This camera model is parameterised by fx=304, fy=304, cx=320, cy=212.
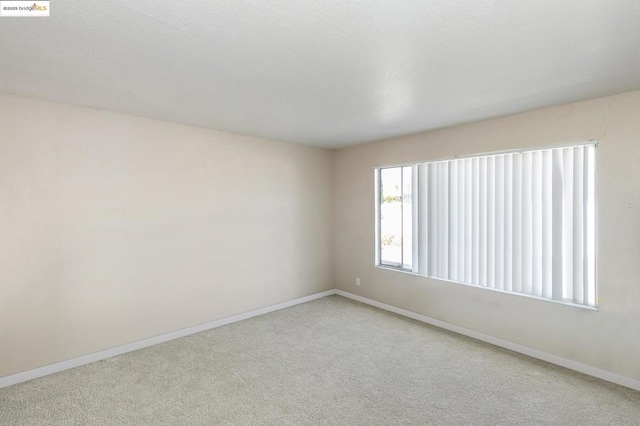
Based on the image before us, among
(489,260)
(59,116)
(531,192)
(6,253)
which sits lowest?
(489,260)

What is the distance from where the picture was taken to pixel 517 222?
125 inches

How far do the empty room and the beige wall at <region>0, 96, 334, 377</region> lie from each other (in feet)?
0.07

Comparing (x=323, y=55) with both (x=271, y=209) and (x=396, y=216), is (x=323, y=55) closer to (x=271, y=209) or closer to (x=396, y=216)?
(x=271, y=209)

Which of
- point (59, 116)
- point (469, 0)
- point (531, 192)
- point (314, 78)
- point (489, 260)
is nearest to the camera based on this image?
point (469, 0)

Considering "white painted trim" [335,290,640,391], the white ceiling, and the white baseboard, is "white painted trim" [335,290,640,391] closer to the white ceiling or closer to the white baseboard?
the white baseboard

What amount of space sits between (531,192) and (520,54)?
65.5 inches

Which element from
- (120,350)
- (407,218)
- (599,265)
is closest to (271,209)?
(407,218)

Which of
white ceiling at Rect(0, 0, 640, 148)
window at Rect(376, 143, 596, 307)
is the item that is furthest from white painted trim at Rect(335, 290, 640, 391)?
white ceiling at Rect(0, 0, 640, 148)

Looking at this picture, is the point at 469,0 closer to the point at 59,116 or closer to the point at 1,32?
the point at 1,32

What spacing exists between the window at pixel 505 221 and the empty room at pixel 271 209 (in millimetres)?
20

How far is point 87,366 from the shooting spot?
9.52ft

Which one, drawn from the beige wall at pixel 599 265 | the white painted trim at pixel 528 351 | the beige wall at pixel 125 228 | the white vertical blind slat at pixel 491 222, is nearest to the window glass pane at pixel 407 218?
the beige wall at pixel 599 265

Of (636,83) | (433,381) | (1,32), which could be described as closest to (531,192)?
(636,83)

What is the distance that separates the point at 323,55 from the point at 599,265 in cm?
297
